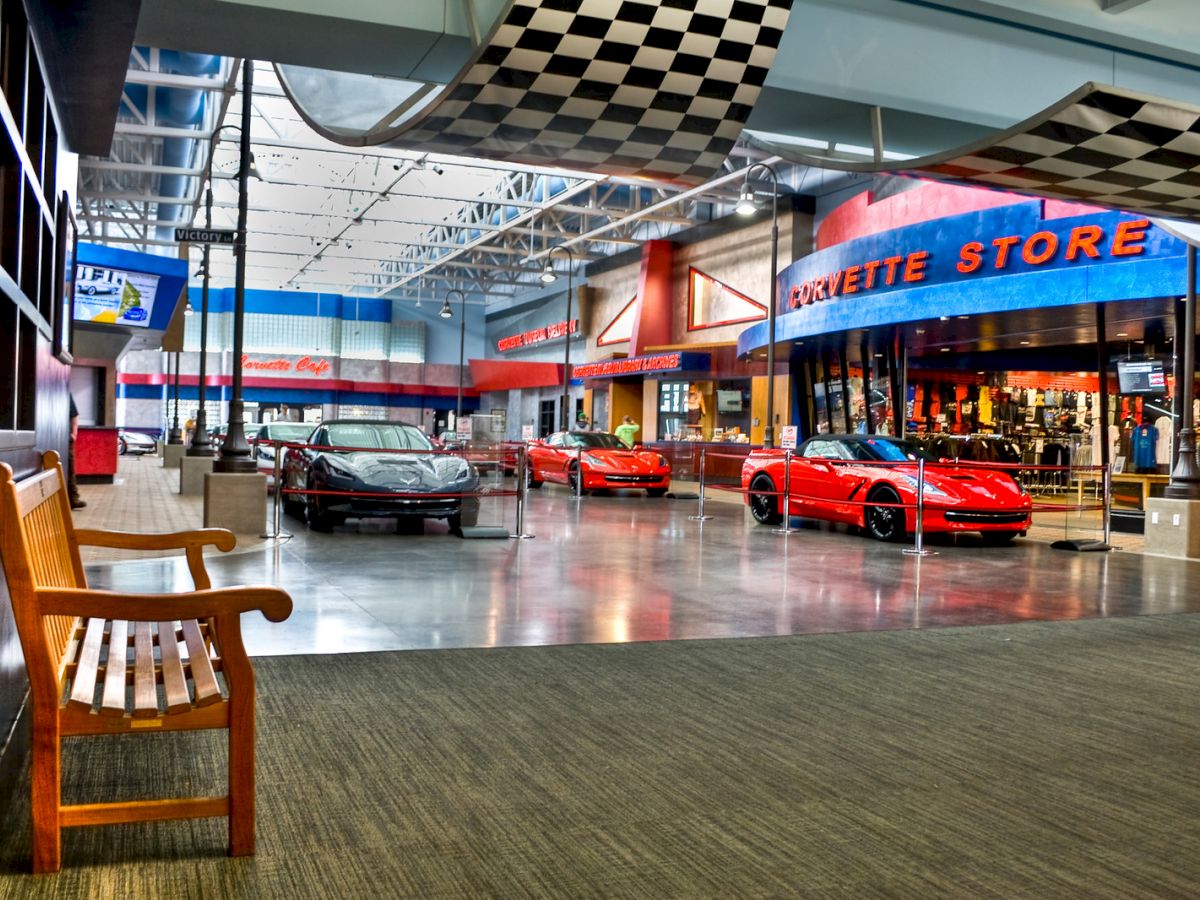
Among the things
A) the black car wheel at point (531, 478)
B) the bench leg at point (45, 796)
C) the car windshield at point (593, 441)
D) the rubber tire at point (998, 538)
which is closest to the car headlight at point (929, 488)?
the rubber tire at point (998, 538)

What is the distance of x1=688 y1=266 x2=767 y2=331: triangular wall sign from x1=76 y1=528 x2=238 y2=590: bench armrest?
86.8 ft

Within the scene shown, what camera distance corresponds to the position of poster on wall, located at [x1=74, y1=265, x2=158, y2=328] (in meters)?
21.4

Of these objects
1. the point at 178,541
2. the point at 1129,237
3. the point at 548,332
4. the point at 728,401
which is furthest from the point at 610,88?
the point at 548,332

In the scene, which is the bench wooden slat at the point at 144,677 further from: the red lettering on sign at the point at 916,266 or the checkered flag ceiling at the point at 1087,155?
the red lettering on sign at the point at 916,266

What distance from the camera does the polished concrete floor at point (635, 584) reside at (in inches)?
257

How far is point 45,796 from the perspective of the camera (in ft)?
8.97

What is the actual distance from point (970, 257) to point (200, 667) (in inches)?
664


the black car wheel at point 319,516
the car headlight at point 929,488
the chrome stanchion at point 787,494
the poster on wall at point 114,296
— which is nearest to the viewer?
the black car wheel at point 319,516

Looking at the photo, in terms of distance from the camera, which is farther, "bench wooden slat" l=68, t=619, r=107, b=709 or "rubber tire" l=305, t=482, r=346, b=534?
"rubber tire" l=305, t=482, r=346, b=534

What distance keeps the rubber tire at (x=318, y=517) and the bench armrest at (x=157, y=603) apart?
355 inches

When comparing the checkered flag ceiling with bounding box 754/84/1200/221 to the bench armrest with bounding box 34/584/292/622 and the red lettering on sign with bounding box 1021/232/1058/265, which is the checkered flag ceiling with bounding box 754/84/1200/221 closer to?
the bench armrest with bounding box 34/584/292/622

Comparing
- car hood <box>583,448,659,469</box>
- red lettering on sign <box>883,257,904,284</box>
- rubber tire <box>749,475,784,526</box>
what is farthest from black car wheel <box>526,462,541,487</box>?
red lettering on sign <box>883,257,904,284</box>

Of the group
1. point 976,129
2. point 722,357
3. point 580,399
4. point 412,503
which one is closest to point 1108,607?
point 976,129

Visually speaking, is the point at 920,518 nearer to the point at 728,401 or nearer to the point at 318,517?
the point at 318,517
